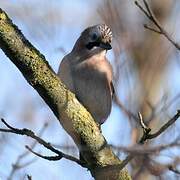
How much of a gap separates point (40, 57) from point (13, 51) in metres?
0.21

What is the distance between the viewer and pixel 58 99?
3496 mm

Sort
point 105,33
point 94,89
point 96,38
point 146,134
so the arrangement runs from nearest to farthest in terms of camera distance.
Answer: point 146,134, point 94,89, point 105,33, point 96,38

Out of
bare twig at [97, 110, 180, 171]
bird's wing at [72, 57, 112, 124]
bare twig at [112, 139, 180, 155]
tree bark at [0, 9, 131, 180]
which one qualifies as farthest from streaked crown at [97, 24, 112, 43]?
bare twig at [112, 139, 180, 155]

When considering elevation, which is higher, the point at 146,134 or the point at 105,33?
the point at 105,33

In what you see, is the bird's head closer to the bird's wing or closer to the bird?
the bird

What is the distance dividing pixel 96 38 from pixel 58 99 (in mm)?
2310

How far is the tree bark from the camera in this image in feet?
11.4

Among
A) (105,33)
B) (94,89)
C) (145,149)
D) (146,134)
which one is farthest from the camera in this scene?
(105,33)

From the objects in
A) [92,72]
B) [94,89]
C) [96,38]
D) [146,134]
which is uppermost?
[96,38]

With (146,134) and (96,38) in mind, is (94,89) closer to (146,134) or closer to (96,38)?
(96,38)

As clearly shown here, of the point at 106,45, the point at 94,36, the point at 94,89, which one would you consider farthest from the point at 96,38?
the point at 94,89

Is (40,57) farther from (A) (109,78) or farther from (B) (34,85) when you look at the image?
(A) (109,78)

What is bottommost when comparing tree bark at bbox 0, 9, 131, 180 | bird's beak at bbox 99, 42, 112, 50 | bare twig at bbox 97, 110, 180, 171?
bare twig at bbox 97, 110, 180, 171

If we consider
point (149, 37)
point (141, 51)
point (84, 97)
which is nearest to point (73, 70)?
point (84, 97)
